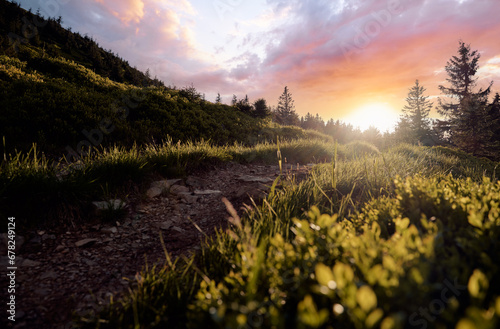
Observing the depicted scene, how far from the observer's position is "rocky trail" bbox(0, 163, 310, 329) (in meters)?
1.95

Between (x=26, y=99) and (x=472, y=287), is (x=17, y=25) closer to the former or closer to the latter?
(x=26, y=99)

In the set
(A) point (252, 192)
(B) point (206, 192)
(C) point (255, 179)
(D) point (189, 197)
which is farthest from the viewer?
(C) point (255, 179)

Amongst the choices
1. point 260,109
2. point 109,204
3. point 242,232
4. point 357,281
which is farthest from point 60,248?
point 260,109

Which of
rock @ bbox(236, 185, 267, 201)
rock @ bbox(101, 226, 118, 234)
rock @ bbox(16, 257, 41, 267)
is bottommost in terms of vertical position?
rock @ bbox(16, 257, 41, 267)

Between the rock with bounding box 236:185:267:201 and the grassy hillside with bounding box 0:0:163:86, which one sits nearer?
the rock with bounding box 236:185:267:201

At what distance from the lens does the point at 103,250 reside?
287cm

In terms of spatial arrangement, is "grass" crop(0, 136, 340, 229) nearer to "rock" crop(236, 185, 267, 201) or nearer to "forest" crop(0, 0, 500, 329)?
"forest" crop(0, 0, 500, 329)

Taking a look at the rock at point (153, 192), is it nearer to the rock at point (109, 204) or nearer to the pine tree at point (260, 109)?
the rock at point (109, 204)

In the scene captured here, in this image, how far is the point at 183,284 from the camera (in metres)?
1.88

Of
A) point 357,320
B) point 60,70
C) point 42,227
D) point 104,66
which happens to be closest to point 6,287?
point 42,227

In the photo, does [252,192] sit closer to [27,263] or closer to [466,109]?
[27,263]

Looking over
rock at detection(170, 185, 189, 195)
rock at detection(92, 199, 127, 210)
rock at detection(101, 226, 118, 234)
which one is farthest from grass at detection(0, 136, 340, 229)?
rock at detection(170, 185, 189, 195)

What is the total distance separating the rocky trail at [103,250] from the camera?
1950 millimetres

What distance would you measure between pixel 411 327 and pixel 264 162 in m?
7.48
